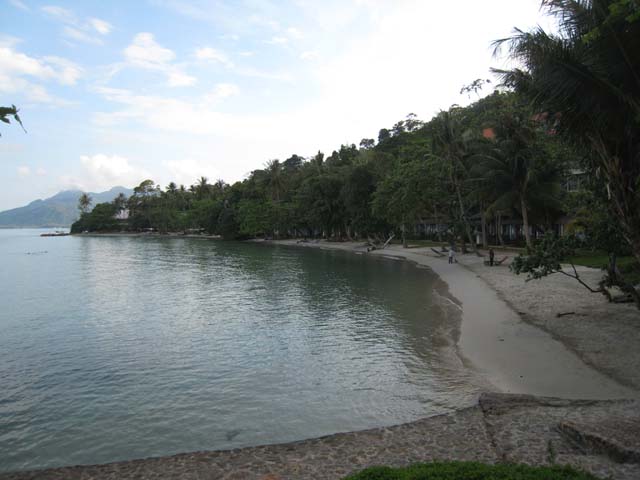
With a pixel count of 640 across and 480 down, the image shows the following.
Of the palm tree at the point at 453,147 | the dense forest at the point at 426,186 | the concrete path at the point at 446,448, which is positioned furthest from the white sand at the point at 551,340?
the palm tree at the point at 453,147

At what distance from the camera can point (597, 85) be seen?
1060cm

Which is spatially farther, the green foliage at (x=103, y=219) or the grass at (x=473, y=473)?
the green foliage at (x=103, y=219)

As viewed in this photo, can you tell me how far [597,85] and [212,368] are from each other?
1191 cm

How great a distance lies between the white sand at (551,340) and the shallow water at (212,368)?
0.86 metres

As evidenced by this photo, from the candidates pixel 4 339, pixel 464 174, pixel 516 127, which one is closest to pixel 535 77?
pixel 4 339

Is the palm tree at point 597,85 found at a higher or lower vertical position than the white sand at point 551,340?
higher

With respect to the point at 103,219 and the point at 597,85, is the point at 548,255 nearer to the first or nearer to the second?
the point at 597,85

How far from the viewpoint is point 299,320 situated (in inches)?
758

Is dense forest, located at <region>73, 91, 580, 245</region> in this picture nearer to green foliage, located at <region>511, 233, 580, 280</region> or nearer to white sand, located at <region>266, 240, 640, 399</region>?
green foliage, located at <region>511, 233, 580, 280</region>

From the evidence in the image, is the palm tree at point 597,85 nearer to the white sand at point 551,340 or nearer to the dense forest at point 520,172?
the dense forest at point 520,172

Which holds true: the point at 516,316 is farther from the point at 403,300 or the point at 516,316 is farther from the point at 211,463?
the point at 211,463

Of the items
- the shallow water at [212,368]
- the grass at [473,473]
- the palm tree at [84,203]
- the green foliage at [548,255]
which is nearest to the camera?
the grass at [473,473]

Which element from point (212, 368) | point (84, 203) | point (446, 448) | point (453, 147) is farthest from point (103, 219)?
point (446, 448)

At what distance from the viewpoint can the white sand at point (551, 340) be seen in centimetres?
1018
